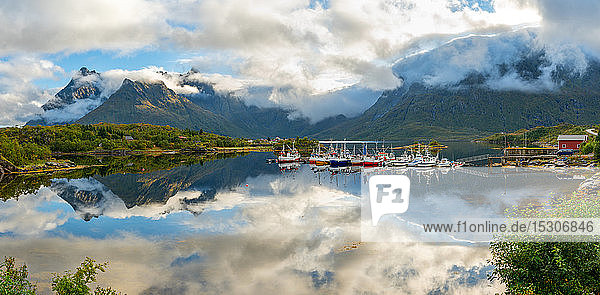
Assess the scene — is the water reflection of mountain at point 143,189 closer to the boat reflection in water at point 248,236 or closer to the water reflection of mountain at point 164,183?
the water reflection of mountain at point 164,183

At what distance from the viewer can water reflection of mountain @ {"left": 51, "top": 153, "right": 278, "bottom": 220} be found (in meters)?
56.9

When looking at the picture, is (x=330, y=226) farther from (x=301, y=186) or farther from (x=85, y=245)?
(x=301, y=186)

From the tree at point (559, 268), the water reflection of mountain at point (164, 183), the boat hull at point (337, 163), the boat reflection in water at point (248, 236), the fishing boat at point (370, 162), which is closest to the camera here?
the tree at point (559, 268)

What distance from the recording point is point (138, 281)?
2670 cm

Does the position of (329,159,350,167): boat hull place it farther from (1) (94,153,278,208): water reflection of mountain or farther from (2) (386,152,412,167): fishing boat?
(1) (94,153,278,208): water reflection of mountain

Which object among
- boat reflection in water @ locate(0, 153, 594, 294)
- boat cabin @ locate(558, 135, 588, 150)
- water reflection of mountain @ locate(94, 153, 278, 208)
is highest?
boat cabin @ locate(558, 135, 588, 150)

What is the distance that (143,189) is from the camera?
241 feet

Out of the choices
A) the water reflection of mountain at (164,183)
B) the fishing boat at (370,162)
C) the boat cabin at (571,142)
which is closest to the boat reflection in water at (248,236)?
the water reflection of mountain at (164,183)

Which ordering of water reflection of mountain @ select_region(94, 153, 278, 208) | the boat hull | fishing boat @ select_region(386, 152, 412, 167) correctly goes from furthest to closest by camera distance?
the boat hull < fishing boat @ select_region(386, 152, 412, 167) < water reflection of mountain @ select_region(94, 153, 278, 208)

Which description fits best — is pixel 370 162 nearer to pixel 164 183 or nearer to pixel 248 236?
pixel 164 183

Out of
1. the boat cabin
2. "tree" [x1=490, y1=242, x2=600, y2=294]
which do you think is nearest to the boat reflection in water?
"tree" [x1=490, y1=242, x2=600, y2=294]

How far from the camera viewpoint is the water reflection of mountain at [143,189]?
56.9 m

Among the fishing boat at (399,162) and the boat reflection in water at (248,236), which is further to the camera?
the fishing boat at (399,162)

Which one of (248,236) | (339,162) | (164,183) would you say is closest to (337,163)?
(339,162)
